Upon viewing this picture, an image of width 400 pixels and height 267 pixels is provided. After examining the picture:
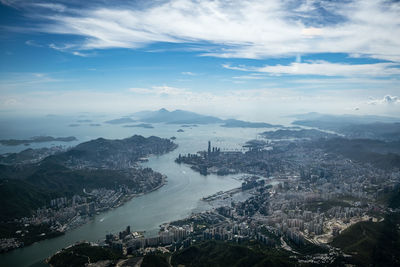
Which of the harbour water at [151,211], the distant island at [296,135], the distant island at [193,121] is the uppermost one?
the distant island at [193,121]

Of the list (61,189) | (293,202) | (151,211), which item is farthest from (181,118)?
(151,211)

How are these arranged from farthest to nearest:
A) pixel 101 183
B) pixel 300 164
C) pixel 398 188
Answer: pixel 300 164, pixel 101 183, pixel 398 188

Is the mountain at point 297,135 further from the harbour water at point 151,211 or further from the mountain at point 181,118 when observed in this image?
the mountain at point 181,118

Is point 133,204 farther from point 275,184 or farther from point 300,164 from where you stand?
point 300,164

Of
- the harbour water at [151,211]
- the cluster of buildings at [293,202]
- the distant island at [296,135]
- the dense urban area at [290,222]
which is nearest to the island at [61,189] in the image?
the harbour water at [151,211]

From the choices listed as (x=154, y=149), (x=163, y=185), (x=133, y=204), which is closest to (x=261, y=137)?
(x=154, y=149)

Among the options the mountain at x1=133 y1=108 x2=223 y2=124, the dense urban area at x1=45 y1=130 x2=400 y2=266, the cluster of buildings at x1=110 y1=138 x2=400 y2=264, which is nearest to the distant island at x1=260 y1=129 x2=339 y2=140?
the cluster of buildings at x1=110 y1=138 x2=400 y2=264

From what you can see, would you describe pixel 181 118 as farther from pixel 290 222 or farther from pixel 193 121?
pixel 290 222

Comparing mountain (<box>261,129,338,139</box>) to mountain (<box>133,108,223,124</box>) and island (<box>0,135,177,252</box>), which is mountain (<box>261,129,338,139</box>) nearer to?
island (<box>0,135,177,252</box>)
